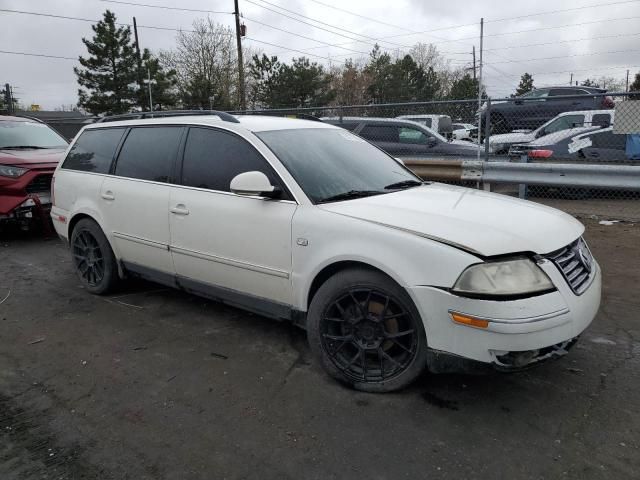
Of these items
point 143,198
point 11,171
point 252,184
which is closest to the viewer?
point 252,184

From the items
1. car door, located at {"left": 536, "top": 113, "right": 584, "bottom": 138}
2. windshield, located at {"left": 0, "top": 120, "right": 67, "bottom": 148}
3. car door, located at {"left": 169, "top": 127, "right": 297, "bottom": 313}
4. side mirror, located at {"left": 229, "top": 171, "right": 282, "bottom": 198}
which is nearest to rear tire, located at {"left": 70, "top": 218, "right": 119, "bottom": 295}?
car door, located at {"left": 169, "top": 127, "right": 297, "bottom": 313}

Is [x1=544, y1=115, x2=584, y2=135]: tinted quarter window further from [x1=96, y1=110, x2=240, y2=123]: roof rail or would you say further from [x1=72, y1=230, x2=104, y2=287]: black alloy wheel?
[x1=72, y1=230, x2=104, y2=287]: black alloy wheel

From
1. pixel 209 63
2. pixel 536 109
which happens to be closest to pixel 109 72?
pixel 209 63

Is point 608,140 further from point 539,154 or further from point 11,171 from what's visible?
point 11,171

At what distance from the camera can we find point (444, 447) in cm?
255

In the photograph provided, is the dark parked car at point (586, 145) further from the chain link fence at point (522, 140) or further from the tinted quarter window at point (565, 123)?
the tinted quarter window at point (565, 123)

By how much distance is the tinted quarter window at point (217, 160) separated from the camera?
362 cm

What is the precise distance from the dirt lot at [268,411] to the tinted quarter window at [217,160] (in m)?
1.20

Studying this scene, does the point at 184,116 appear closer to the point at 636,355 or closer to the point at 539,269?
the point at 539,269

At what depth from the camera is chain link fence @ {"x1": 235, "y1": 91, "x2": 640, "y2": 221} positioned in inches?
305

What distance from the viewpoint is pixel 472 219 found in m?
2.95

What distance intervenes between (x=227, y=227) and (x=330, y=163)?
881 millimetres

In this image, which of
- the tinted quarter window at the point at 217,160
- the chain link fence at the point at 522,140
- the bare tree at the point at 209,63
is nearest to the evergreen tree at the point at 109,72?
the bare tree at the point at 209,63

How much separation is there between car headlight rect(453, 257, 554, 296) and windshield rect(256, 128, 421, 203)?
113 centimetres
